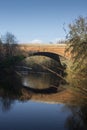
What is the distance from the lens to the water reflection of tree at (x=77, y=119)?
1464cm

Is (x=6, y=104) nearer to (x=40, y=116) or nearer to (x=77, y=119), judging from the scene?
(x=40, y=116)

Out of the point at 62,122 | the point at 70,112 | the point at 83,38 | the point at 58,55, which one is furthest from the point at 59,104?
the point at 58,55

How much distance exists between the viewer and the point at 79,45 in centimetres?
2412

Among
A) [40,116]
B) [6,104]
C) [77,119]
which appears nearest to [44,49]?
[6,104]

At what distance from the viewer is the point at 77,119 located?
15.9 meters

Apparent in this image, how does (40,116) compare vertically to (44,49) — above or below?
below

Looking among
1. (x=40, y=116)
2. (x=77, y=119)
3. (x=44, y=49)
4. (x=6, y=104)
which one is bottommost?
(x=6, y=104)

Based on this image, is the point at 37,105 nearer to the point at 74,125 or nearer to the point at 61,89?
the point at 74,125

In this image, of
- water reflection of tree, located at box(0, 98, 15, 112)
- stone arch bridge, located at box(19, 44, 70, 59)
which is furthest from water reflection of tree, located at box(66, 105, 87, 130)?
stone arch bridge, located at box(19, 44, 70, 59)

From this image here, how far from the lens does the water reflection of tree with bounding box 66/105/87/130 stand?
48.0ft

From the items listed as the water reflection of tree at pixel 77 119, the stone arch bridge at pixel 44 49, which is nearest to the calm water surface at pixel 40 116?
the water reflection of tree at pixel 77 119

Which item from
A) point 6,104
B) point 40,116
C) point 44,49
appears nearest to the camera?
point 40,116

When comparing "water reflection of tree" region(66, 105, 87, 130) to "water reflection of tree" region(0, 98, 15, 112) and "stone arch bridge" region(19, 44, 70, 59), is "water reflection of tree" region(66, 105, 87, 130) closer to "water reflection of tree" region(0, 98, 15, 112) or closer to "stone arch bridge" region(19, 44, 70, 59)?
"water reflection of tree" region(0, 98, 15, 112)

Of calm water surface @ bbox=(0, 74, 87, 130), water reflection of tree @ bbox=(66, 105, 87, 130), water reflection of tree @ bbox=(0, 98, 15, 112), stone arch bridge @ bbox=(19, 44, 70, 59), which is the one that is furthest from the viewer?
stone arch bridge @ bbox=(19, 44, 70, 59)
